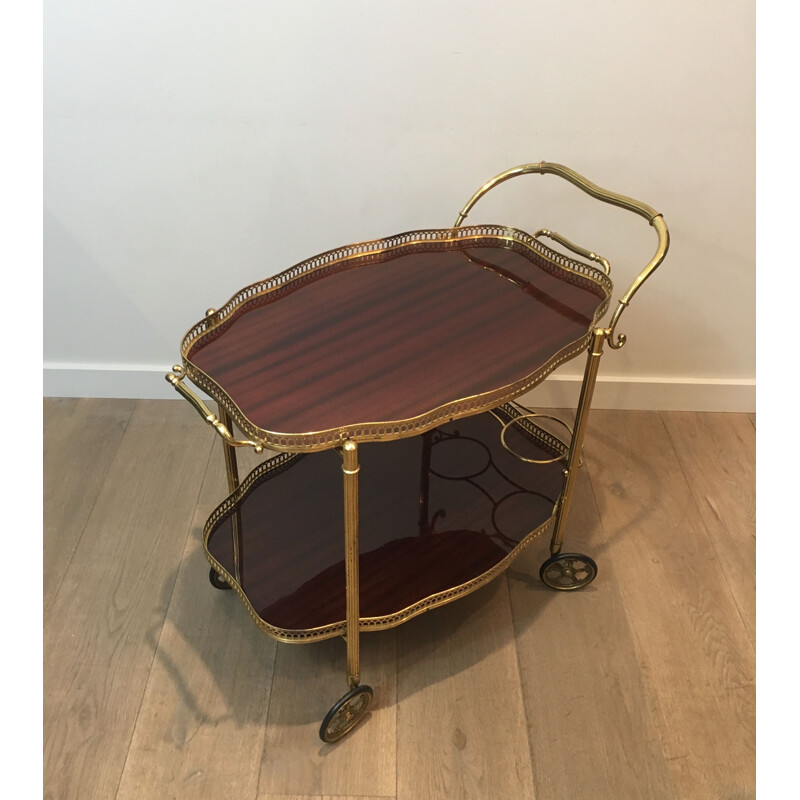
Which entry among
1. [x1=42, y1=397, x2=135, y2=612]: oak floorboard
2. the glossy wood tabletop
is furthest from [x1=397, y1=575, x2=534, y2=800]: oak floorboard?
[x1=42, y1=397, x2=135, y2=612]: oak floorboard

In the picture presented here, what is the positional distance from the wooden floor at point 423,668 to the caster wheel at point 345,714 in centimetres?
3

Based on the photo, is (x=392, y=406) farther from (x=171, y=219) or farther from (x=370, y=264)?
(x=171, y=219)

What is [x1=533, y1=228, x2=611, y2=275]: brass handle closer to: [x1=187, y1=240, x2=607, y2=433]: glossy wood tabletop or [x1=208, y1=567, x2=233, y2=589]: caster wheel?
[x1=187, y1=240, x2=607, y2=433]: glossy wood tabletop

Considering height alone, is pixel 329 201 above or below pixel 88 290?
above

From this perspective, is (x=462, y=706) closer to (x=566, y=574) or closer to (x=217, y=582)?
(x=566, y=574)

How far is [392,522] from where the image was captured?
1.69 metres

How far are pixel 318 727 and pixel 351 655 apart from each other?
0.59 ft

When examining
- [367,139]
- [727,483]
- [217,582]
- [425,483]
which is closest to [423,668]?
[425,483]

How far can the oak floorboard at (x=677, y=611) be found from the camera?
1542 mm

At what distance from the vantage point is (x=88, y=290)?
2164 mm

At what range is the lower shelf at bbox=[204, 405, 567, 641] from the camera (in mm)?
1534

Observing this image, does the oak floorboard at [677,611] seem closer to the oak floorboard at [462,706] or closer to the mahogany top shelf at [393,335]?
the oak floorboard at [462,706]

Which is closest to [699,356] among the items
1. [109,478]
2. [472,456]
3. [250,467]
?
[472,456]

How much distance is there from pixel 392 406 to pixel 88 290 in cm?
120
